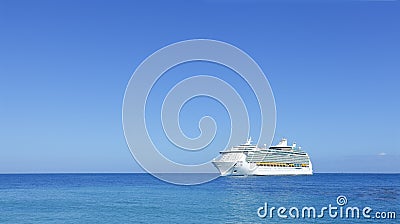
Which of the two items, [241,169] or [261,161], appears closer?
[241,169]

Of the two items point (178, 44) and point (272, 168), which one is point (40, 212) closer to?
point (178, 44)

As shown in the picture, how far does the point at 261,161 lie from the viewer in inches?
2547

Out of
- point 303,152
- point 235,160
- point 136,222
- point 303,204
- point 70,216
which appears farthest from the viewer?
point 303,152

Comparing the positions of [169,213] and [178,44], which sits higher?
[178,44]

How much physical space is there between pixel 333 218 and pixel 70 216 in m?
11.9

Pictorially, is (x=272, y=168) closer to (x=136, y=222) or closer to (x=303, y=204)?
(x=303, y=204)

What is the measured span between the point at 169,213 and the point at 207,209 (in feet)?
8.74

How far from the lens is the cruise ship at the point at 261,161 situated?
205 feet

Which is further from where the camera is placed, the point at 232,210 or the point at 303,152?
the point at 303,152

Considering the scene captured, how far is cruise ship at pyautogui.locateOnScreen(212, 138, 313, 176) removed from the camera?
205ft

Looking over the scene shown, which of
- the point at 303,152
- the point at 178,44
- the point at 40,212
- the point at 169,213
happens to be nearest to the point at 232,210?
the point at 169,213

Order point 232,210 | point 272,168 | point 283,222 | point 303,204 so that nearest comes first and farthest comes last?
1. point 283,222
2. point 232,210
3. point 303,204
4. point 272,168

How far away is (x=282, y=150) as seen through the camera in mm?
68625

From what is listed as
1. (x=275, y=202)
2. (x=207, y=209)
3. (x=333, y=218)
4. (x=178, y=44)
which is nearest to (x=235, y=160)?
(x=275, y=202)
